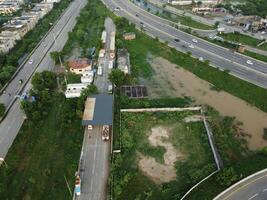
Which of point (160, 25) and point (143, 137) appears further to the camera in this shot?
point (160, 25)

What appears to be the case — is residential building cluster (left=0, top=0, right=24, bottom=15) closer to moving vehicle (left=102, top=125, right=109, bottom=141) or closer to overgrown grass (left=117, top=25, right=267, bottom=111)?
overgrown grass (left=117, top=25, right=267, bottom=111)

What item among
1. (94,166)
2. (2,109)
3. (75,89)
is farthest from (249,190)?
(2,109)

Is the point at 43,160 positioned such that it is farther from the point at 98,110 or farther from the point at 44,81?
the point at 44,81

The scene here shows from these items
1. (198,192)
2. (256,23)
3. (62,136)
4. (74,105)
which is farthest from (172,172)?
(256,23)

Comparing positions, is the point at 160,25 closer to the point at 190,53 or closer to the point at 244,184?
the point at 190,53

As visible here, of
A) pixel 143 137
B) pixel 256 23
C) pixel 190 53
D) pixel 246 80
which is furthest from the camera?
pixel 256 23

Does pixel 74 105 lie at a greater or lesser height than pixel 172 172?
greater
